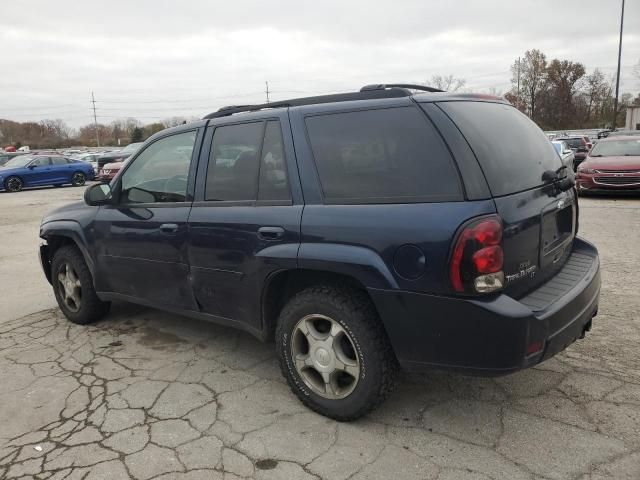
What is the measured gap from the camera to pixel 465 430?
285cm

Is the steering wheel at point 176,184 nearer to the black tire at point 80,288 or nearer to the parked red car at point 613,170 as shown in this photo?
the black tire at point 80,288

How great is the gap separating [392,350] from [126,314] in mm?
3249

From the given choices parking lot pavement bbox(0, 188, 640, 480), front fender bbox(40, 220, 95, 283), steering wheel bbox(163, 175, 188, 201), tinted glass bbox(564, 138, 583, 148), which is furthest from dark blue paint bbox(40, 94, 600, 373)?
tinted glass bbox(564, 138, 583, 148)

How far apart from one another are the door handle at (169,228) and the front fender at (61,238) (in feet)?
3.63

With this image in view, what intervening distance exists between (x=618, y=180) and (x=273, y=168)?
37.4 feet

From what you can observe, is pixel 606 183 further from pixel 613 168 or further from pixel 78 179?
pixel 78 179

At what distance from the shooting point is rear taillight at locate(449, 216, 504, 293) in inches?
94.7

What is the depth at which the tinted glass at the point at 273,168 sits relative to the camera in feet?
10.3

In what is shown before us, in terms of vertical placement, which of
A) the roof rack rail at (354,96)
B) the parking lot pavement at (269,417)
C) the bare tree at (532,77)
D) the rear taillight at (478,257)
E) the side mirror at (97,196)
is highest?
the bare tree at (532,77)

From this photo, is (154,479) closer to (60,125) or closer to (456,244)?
(456,244)

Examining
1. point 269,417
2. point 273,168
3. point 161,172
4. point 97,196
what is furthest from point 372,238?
point 97,196

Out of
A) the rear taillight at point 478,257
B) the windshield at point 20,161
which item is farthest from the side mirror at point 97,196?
the windshield at point 20,161

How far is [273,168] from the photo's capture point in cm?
321

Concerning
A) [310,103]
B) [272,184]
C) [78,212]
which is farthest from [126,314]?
[310,103]
